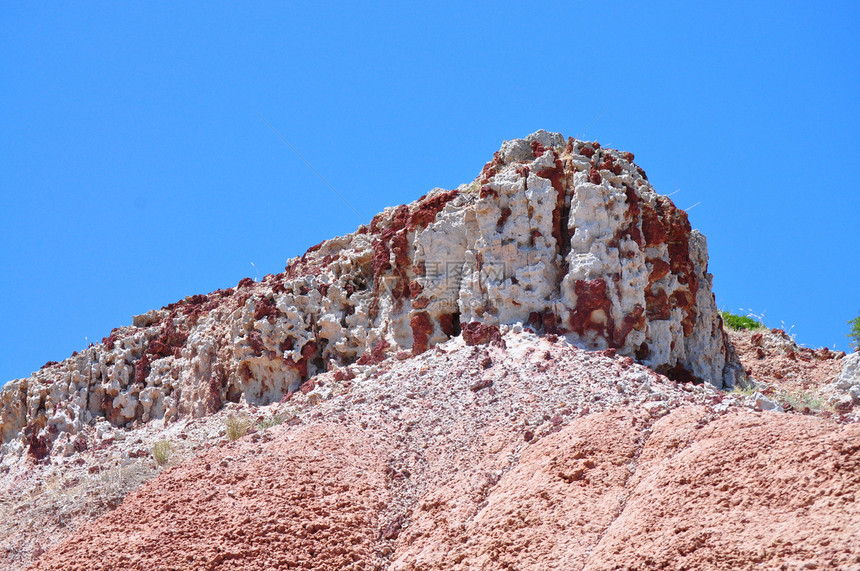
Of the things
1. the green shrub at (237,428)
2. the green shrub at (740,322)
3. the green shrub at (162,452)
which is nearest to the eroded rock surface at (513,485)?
the green shrub at (237,428)

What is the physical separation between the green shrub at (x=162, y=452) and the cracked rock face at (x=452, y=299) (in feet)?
9.53

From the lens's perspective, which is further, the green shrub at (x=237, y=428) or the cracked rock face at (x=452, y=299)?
the cracked rock face at (x=452, y=299)

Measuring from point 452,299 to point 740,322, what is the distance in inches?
606

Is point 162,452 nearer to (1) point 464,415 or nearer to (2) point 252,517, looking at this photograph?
(2) point 252,517

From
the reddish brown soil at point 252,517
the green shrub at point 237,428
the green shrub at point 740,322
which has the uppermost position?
the green shrub at point 740,322

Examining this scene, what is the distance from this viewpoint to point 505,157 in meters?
17.1

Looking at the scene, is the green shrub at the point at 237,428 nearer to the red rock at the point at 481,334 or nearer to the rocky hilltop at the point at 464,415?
the rocky hilltop at the point at 464,415

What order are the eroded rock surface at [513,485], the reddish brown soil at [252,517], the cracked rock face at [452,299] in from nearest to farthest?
the eroded rock surface at [513,485] < the reddish brown soil at [252,517] < the cracked rock face at [452,299]

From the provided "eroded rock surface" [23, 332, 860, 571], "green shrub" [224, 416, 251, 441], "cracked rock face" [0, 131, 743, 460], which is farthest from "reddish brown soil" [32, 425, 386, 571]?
"cracked rock face" [0, 131, 743, 460]

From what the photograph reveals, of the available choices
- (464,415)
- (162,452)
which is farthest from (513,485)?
(162,452)

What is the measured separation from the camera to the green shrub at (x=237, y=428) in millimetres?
13891

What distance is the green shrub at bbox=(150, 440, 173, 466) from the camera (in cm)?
1344

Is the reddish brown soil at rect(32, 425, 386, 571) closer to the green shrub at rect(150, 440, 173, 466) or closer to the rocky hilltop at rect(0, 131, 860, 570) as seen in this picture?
the rocky hilltop at rect(0, 131, 860, 570)

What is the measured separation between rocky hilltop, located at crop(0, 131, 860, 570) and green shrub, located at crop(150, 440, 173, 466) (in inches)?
1.9
